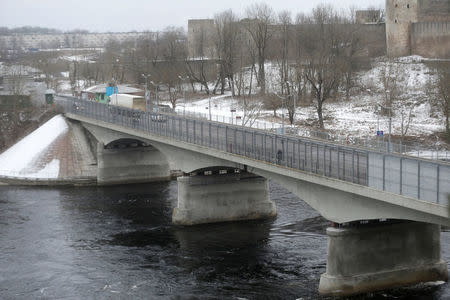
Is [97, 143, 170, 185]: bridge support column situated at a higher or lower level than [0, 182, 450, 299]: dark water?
higher

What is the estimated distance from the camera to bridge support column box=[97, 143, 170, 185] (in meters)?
69.1

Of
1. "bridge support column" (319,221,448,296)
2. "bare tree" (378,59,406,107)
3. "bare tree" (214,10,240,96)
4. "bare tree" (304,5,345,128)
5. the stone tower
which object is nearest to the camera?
"bridge support column" (319,221,448,296)

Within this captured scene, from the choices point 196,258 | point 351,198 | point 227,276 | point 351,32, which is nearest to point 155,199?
point 196,258

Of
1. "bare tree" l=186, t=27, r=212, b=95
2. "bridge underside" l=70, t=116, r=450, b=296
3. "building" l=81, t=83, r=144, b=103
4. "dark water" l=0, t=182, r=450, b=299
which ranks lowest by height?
"dark water" l=0, t=182, r=450, b=299

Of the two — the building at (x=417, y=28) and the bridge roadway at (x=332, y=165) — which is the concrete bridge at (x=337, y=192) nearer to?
the bridge roadway at (x=332, y=165)

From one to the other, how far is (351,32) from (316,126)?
1037 inches

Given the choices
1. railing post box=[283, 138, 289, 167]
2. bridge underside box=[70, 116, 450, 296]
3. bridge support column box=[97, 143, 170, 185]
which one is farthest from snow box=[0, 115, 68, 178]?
railing post box=[283, 138, 289, 167]

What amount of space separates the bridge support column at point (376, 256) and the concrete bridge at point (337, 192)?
4 centimetres

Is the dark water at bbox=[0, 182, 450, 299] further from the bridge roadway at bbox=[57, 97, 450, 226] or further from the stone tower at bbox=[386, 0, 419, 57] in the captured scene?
the stone tower at bbox=[386, 0, 419, 57]

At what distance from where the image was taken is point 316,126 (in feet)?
267

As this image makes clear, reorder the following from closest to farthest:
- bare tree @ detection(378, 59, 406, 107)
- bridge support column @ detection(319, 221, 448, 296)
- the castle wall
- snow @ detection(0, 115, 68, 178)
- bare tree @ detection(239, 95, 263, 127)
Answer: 1. bridge support column @ detection(319, 221, 448, 296)
2. snow @ detection(0, 115, 68, 178)
3. bare tree @ detection(239, 95, 263, 127)
4. bare tree @ detection(378, 59, 406, 107)
5. the castle wall

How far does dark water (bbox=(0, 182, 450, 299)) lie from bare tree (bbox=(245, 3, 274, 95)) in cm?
4516

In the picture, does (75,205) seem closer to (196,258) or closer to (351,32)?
(196,258)

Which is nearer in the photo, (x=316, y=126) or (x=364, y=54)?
(x=316, y=126)
